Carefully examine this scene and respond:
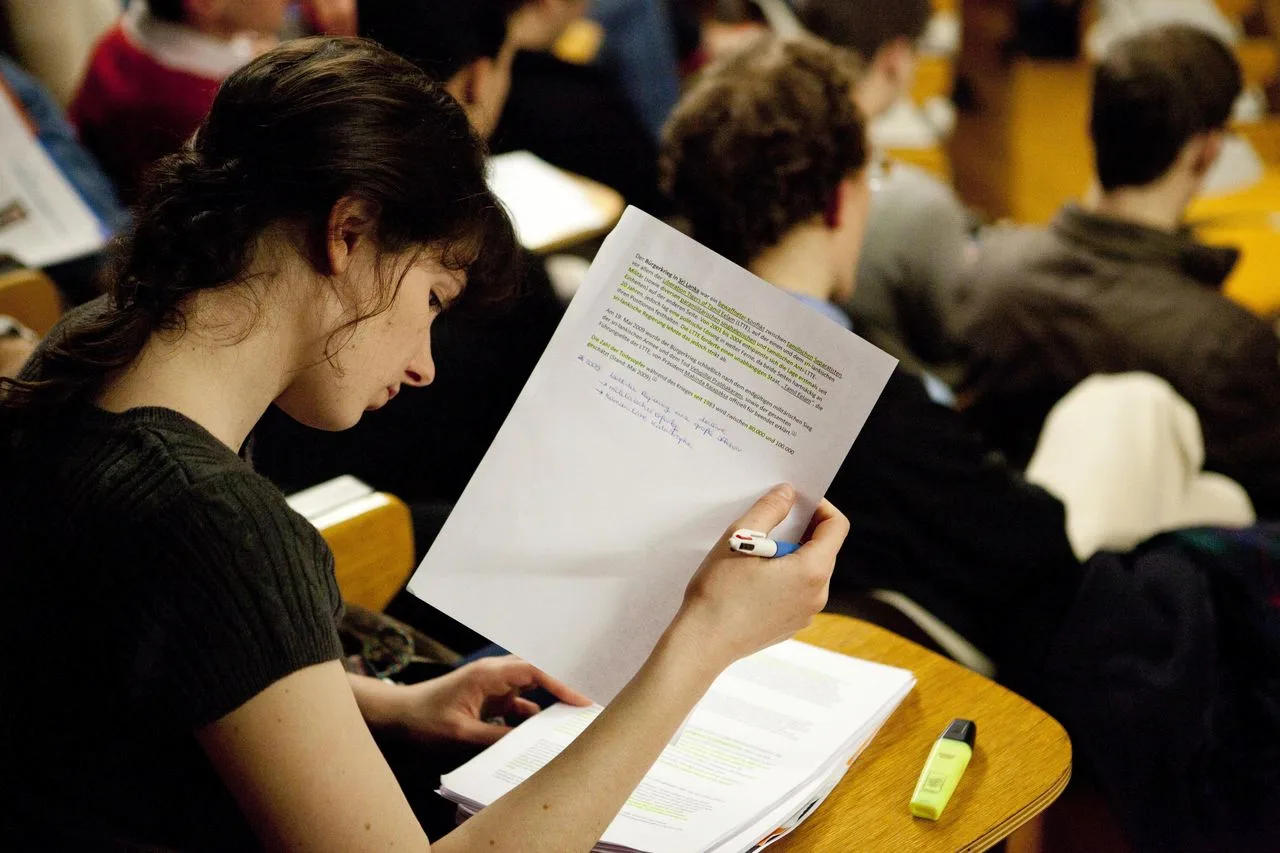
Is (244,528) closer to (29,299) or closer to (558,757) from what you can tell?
(558,757)

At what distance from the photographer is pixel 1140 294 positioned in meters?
2.18

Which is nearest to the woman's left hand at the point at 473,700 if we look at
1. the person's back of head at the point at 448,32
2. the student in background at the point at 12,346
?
the student in background at the point at 12,346

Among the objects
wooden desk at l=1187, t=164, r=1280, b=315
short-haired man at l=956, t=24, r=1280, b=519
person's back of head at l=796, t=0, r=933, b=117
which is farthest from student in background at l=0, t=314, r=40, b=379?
wooden desk at l=1187, t=164, r=1280, b=315

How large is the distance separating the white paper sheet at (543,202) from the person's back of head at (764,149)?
75cm

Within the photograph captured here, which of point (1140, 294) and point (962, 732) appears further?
point (1140, 294)

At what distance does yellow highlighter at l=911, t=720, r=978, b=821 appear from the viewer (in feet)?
3.06

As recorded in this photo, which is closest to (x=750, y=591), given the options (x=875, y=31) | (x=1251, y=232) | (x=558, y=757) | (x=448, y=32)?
(x=558, y=757)

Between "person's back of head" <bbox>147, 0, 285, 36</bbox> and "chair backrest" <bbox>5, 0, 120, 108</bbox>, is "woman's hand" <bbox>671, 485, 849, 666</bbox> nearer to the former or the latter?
"person's back of head" <bbox>147, 0, 285, 36</bbox>

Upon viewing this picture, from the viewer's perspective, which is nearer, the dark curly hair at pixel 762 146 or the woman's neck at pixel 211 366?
the woman's neck at pixel 211 366

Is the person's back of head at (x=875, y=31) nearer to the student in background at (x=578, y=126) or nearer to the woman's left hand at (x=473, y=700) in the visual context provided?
the student in background at (x=578, y=126)

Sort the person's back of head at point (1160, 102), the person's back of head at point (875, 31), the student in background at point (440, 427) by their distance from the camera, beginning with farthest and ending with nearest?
the person's back of head at point (875, 31) → the person's back of head at point (1160, 102) → the student in background at point (440, 427)

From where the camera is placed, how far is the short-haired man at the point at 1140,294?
83.2 inches

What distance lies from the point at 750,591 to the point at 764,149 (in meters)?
0.94

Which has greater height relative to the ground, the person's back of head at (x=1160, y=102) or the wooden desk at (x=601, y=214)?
the person's back of head at (x=1160, y=102)
